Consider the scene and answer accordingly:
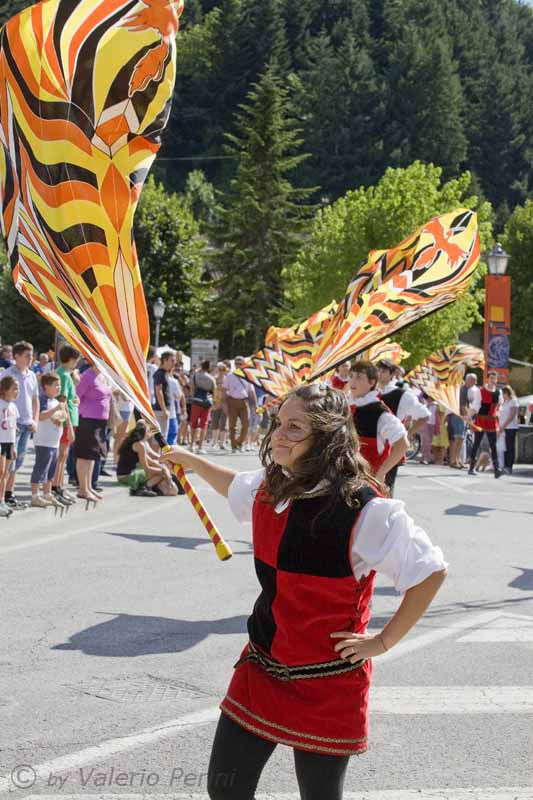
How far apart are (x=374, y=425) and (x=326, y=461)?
20.7 feet

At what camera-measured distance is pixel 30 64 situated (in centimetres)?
590

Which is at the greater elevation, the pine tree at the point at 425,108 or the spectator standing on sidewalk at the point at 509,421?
the pine tree at the point at 425,108

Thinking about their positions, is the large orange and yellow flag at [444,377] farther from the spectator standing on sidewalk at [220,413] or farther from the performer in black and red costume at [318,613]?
the performer in black and red costume at [318,613]

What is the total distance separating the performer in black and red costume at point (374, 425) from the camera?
9281mm

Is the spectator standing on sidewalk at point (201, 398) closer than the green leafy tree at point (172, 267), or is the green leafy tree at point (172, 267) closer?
the spectator standing on sidewalk at point (201, 398)

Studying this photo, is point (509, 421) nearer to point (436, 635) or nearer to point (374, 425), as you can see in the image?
point (374, 425)

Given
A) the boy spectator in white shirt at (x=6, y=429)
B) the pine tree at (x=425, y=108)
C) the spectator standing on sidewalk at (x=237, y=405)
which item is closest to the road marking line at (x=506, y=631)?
the boy spectator in white shirt at (x=6, y=429)

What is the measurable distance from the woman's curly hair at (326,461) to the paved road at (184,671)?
1708mm

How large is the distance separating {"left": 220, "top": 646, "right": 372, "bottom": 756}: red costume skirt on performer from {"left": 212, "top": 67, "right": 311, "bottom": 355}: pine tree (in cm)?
6267

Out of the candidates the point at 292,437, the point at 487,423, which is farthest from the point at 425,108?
the point at 292,437

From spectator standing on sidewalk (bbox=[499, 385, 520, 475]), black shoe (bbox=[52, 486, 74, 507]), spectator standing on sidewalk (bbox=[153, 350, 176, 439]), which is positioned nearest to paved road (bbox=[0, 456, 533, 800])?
black shoe (bbox=[52, 486, 74, 507])

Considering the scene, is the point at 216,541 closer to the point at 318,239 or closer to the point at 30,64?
the point at 30,64

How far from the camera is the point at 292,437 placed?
340 centimetres

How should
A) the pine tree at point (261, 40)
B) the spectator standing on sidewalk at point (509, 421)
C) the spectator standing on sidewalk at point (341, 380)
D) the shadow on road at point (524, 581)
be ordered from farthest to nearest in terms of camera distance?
1. the pine tree at point (261, 40)
2. the spectator standing on sidewalk at point (509, 421)
3. the spectator standing on sidewalk at point (341, 380)
4. the shadow on road at point (524, 581)
